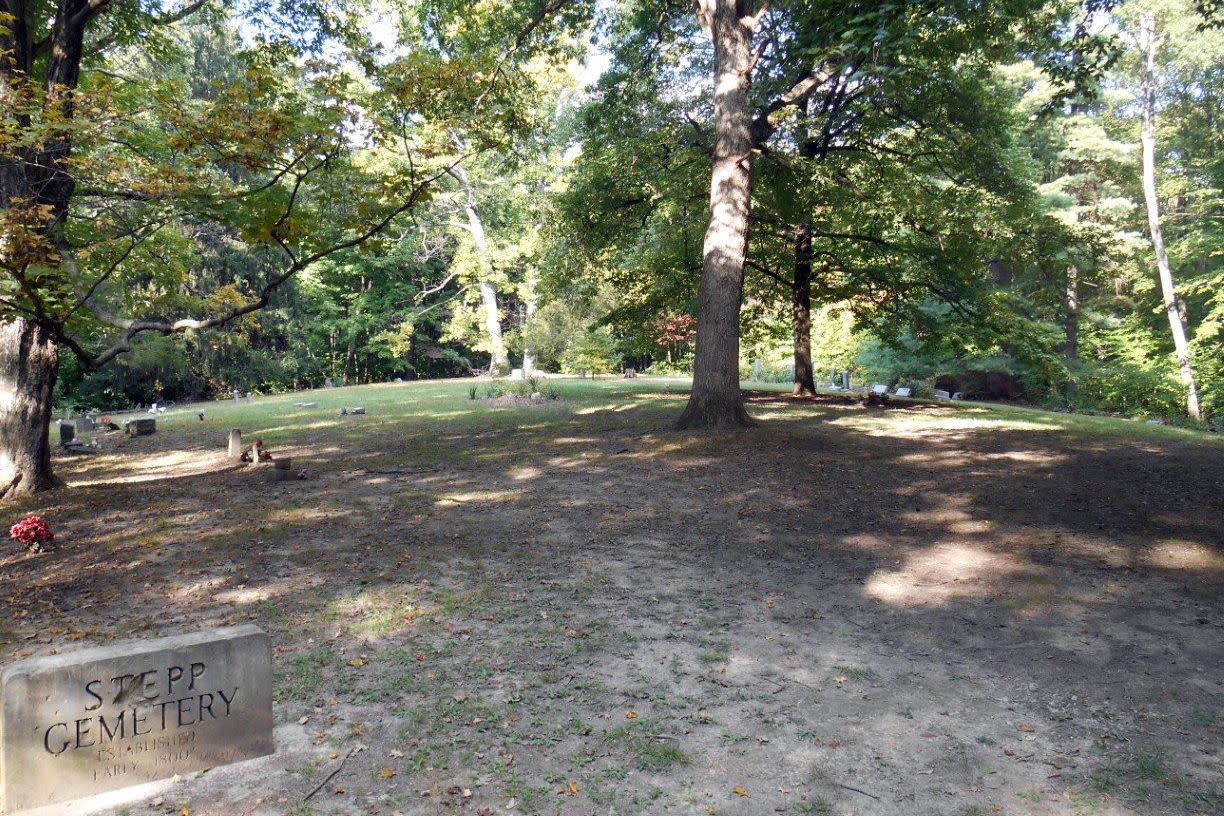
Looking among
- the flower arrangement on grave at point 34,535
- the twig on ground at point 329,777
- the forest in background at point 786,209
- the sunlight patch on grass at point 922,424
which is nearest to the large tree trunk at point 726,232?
the forest in background at point 786,209

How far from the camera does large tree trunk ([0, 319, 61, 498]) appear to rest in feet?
32.1

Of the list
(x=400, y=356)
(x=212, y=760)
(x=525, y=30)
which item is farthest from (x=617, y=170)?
(x=400, y=356)

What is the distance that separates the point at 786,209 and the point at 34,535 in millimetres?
14402

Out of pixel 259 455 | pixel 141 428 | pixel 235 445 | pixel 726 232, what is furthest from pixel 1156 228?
pixel 141 428

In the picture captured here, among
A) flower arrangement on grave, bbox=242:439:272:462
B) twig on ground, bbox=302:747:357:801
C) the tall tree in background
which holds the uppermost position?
the tall tree in background

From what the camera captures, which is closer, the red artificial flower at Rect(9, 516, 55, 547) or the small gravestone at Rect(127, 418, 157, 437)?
the red artificial flower at Rect(9, 516, 55, 547)

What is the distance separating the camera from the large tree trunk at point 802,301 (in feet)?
64.3

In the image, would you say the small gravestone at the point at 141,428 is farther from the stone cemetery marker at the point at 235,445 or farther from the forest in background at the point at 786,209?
the stone cemetery marker at the point at 235,445

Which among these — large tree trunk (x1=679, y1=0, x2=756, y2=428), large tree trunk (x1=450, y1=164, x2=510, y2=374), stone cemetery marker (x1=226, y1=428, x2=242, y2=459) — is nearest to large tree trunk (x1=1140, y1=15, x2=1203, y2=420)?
large tree trunk (x1=679, y1=0, x2=756, y2=428)

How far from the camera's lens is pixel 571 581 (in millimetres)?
6902

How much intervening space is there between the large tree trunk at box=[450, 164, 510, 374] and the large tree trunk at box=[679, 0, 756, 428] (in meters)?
21.7

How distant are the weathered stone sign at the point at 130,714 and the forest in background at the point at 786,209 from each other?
23.3 ft

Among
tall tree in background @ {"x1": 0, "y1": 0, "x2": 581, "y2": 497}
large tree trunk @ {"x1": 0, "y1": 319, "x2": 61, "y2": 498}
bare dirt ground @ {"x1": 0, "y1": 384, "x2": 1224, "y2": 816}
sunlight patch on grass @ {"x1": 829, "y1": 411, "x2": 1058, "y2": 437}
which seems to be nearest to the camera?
bare dirt ground @ {"x1": 0, "y1": 384, "x2": 1224, "y2": 816}

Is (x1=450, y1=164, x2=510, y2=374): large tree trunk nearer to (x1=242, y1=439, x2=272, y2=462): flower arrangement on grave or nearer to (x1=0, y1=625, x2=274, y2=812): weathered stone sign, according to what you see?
(x1=242, y1=439, x2=272, y2=462): flower arrangement on grave
